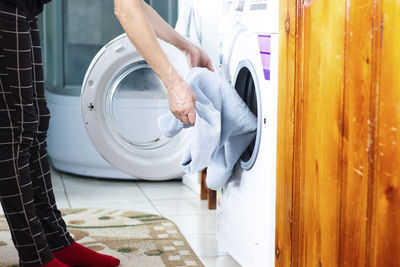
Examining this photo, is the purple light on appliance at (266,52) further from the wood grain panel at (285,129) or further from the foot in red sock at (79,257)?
the foot in red sock at (79,257)

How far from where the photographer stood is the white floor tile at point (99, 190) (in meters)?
2.64

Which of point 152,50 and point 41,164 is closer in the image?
point 152,50

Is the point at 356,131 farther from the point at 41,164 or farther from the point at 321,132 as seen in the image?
the point at 41,164

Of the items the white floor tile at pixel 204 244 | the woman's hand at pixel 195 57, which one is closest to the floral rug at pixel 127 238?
the white floor tile at pixel 204 244

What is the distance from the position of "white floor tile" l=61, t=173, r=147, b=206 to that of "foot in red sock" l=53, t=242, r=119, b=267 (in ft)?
2.81

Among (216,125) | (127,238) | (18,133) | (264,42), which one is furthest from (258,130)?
(127,238)

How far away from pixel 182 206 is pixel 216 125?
105 centimetres

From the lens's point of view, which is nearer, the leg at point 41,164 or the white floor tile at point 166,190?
the leg at point 41,164

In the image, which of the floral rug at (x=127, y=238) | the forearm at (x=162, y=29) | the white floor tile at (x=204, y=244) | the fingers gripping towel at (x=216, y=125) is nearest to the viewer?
the fingers gripping towel at (x=216, y=125)

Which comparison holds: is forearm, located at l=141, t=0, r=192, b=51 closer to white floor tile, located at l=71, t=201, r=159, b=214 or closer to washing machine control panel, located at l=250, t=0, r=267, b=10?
washing machine control panel, located at l=250, t=0, r=267, b=10

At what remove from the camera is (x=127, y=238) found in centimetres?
201

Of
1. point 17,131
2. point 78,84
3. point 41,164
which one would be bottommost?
point 41,164

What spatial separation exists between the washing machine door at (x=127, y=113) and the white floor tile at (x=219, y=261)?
652mm

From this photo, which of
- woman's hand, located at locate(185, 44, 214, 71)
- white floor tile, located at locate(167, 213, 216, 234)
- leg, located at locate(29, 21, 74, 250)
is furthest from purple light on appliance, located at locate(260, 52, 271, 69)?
white floor tile, located at locate(167, 213, 216, 234)
